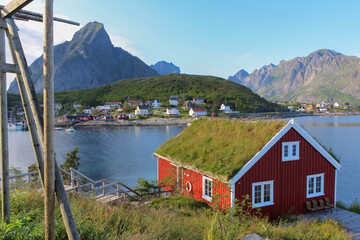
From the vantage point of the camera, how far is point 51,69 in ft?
10.8

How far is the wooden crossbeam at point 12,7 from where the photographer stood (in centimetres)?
380

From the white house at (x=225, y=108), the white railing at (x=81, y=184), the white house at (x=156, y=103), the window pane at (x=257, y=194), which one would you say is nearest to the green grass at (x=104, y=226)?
the white railing at (x=81, y=184)

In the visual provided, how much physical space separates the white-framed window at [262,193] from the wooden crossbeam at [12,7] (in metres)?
11.2

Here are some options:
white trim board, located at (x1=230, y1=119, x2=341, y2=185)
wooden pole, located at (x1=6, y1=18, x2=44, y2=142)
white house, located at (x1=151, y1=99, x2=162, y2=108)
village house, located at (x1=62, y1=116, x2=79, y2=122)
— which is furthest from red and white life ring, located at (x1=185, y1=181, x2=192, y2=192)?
white house, located at (x1=151, y1=99, x2=162, y2=108)

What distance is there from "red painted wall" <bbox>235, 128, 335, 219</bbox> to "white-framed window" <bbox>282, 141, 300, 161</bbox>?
0.19m

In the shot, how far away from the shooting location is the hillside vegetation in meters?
154

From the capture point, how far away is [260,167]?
12195 mm

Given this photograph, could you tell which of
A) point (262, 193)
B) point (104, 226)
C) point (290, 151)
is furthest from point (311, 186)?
point (104, 226)

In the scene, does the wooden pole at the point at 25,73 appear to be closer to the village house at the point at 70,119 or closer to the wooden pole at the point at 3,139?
the wooden pole at the point at 3,139

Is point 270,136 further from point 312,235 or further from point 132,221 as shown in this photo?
point 132,221

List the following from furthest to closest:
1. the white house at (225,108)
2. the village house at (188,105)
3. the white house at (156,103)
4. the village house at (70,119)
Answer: the white house at (156,103), the village house at (188,105), the white house at (225,108), the village house at (70,119)

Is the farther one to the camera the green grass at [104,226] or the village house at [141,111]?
the village house at [141,111]

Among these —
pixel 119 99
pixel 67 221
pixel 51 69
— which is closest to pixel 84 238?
pixel 67 221

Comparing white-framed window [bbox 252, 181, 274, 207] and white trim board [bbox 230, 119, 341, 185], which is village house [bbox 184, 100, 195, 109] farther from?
white-framed window [bbox 252, 181, 274, 207]
